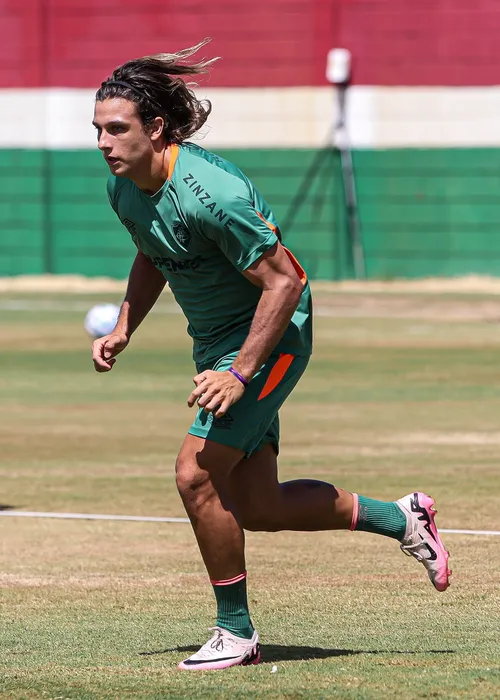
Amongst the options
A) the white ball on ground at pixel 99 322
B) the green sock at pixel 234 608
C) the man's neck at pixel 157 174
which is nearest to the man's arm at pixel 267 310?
the man's neck at pixel 157 174

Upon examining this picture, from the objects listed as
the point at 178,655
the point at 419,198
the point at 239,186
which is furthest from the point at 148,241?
the point at 419,198

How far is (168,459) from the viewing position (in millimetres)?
11391

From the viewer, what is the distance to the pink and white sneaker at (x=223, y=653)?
553cm

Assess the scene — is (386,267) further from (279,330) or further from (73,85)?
(279,330)

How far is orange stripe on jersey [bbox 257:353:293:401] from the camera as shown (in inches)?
225

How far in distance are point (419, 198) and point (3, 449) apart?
2114 centimetres

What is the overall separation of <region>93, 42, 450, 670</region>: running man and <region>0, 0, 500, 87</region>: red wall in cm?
2606

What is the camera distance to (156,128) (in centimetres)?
577

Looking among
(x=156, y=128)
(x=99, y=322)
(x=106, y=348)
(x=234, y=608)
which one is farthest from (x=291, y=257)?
(x=99, y=322)

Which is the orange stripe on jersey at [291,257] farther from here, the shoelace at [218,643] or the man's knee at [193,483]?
the shoelace at [218,643]

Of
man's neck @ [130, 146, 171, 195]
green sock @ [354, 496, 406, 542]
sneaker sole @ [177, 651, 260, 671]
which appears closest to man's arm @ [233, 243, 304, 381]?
man's neck @ [130, 146, 171, 195]

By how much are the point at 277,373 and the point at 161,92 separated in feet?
3.67

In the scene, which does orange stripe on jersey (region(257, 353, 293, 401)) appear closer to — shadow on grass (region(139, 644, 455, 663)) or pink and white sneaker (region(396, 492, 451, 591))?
pink and white sneaker (region(396, 492, 451, 591))

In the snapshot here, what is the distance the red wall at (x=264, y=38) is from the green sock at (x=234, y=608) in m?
26.6
